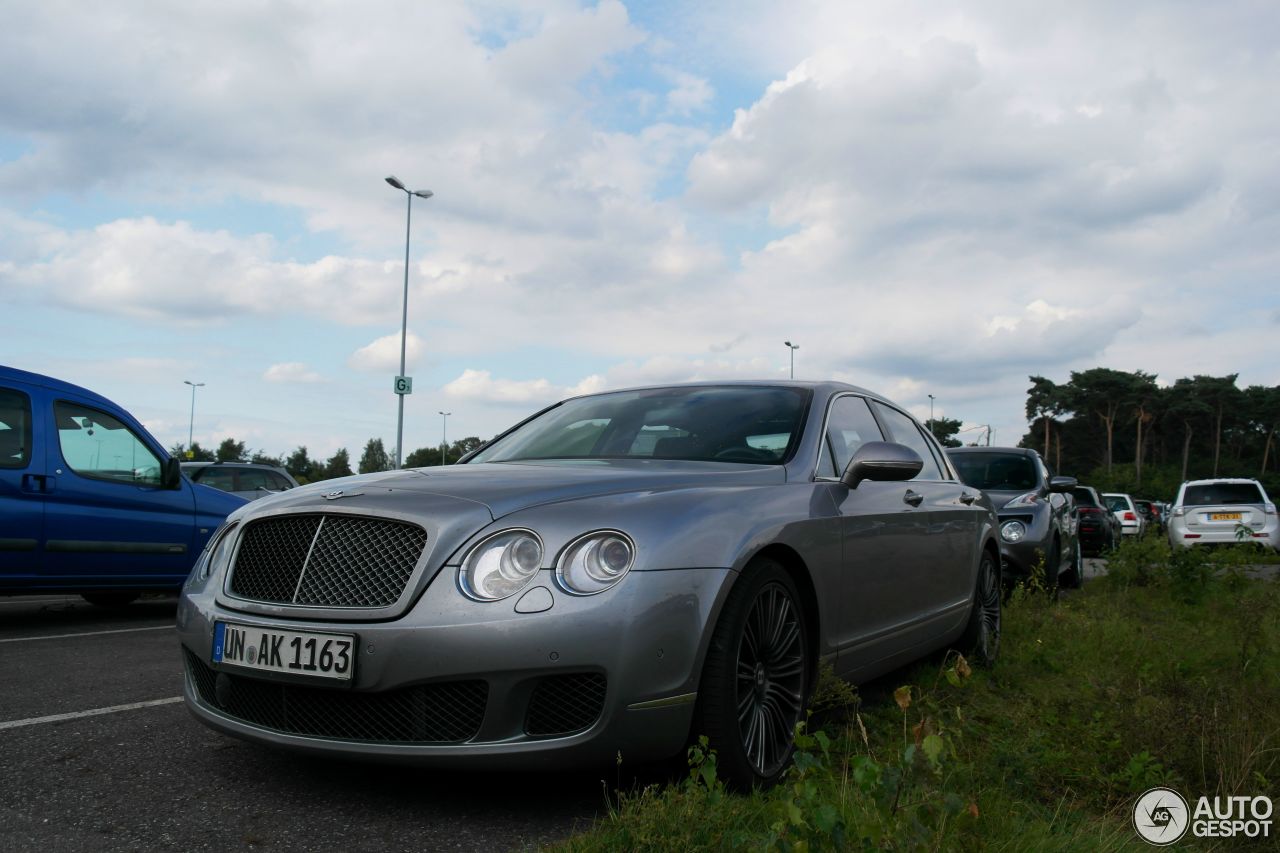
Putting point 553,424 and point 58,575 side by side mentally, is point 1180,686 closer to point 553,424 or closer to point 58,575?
point 553,424

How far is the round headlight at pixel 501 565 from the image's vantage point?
9.55ft

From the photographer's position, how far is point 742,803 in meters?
2.88

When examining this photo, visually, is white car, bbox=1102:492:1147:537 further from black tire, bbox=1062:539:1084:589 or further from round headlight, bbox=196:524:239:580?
round headlight, bbox=196:524:239:580

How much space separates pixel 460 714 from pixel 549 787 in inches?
22.8

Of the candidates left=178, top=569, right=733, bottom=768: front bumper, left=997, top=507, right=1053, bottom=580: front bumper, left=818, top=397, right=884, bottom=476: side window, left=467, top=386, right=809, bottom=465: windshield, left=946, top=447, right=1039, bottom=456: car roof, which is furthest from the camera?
left=946, top=447, right=1039, bottom=456: car roof

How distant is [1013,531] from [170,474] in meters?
6.94

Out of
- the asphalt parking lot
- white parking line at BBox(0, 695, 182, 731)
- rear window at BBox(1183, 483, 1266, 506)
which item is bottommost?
white parking line at BBox(0, 695, 182, 731)

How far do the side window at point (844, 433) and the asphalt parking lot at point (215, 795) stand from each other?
5.30 feet

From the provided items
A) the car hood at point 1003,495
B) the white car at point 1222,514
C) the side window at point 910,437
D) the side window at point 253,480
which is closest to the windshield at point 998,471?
the car hood at point 1003,495

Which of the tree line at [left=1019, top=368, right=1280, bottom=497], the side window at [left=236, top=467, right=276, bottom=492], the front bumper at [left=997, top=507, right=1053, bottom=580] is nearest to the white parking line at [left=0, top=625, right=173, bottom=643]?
the front bumper at [left=997, top=507, right=1053, bottom=580]

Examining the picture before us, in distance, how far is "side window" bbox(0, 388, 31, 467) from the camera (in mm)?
7004

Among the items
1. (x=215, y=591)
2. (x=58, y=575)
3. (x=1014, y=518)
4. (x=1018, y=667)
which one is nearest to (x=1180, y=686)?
(x=1018, y=667)

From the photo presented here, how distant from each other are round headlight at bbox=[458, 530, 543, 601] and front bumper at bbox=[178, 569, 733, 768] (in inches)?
1.7

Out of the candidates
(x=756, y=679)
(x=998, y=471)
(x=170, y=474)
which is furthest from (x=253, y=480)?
(x=756, y=679)
